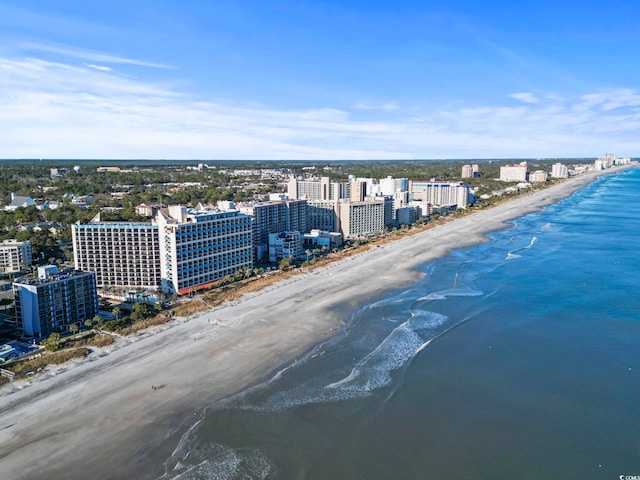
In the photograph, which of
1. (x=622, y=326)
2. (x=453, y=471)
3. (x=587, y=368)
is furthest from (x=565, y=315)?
(x=453, y=471)

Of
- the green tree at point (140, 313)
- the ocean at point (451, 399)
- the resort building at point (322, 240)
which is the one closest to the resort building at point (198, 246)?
the green tree at point (140, 313)

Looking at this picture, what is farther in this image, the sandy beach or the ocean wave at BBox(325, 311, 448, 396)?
the ocean wave at BBox(325, 311, 448, 396)

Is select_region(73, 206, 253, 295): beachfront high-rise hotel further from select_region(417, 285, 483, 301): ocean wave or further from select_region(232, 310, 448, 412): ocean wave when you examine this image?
select_region(417, 285, 483, 301): ocean wave

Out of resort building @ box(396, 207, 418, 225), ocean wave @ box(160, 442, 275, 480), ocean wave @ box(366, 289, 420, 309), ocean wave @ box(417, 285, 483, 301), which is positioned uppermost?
resort building @ box(396, 207, 418, 225)

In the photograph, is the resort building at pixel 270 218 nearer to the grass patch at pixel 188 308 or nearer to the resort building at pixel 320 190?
the grass patch at pixel 188 308

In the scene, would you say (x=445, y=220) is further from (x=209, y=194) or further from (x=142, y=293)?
(x=142, y=293)

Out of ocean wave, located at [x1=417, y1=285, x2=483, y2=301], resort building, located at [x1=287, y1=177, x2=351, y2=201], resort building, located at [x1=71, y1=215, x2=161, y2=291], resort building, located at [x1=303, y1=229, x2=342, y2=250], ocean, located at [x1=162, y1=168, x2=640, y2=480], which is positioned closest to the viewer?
ocean, located at [x1=162, y1=168, x2=640, y2=480]

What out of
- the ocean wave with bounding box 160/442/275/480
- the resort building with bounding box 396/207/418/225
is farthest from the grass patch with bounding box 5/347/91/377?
the resort building with bounding box 396/207/418/225
